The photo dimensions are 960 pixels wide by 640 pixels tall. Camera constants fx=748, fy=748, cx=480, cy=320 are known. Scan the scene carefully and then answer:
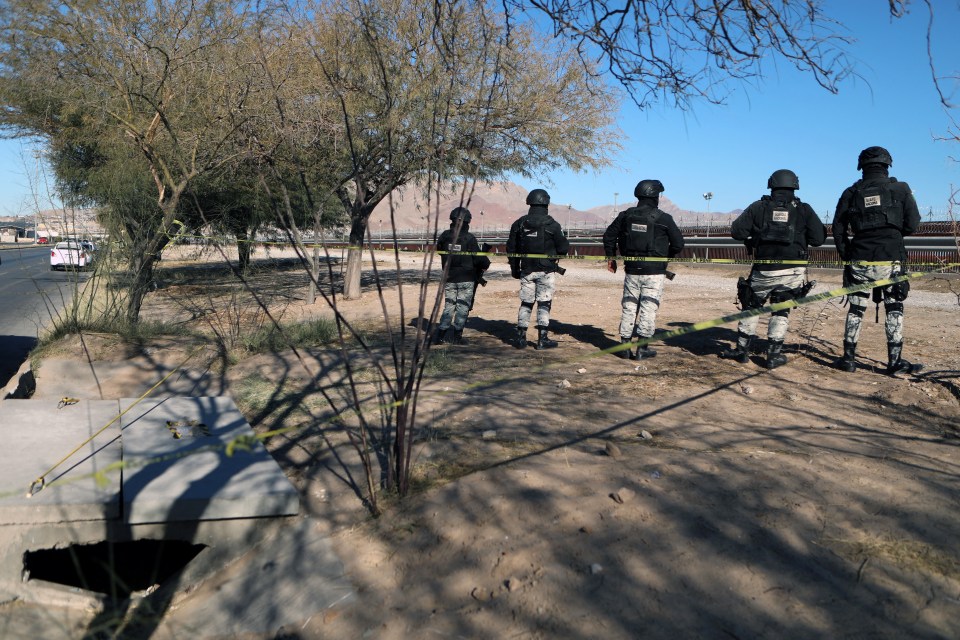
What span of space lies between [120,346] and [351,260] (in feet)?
25.3

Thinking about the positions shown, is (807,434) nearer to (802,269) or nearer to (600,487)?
(600,487)

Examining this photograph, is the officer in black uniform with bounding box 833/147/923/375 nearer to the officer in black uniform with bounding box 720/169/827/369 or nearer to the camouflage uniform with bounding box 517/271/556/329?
A: the officer in black uniform with bounding box 720/169/827/369

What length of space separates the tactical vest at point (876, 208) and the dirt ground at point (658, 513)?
1337mm

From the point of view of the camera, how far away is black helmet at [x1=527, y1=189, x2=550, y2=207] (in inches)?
332

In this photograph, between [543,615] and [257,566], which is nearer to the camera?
[543,615]

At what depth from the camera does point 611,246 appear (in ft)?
26.4

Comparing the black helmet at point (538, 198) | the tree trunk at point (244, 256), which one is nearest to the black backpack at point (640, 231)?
the black helmet at point (538, 198)

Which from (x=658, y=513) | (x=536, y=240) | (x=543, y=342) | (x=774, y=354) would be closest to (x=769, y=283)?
(x=774, y=354)

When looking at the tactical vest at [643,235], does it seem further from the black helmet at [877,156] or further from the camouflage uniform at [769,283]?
the black helmet at [877,156]

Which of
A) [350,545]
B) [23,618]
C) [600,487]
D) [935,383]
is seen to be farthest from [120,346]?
[935,383]

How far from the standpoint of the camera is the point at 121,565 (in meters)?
4.09

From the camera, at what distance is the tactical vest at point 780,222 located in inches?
274

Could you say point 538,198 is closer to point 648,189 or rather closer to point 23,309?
point 648,189

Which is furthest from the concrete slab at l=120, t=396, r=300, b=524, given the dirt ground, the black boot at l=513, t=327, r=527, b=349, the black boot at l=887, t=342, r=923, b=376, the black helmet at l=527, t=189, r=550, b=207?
the black boot at l=887, t=342, r=923, b=376
